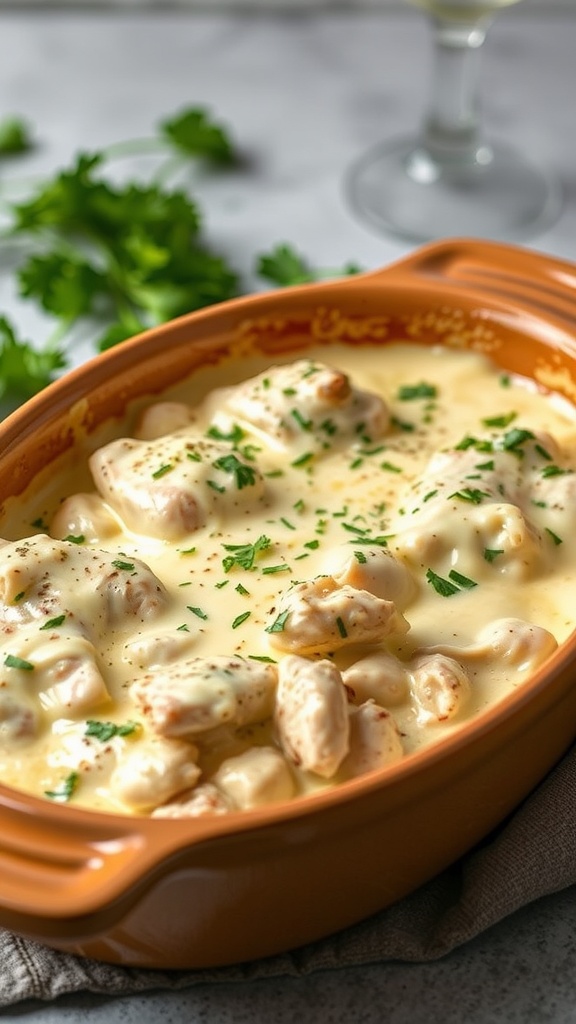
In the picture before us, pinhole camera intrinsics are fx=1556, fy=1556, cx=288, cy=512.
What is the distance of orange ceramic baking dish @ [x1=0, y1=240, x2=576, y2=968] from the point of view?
2.16 meters

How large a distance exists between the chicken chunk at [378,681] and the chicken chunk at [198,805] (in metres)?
0.31

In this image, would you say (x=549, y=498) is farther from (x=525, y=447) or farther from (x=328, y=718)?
(x=328, y=718)

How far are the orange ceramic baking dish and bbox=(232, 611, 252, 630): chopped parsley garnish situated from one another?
1.67 feet

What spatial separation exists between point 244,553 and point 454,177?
84.3 inches

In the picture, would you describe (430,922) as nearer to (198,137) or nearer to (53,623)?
(53,623)

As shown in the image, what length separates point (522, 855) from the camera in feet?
8.63

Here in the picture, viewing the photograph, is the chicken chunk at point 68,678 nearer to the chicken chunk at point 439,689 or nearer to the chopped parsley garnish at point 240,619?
the chopped parsley garnish at point 240,619

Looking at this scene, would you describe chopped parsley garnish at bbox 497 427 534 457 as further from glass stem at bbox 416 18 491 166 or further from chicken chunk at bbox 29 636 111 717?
glass stem at bbox 416 18 491 166

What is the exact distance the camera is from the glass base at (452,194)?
4434 millimetres

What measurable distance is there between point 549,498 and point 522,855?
2.30 ft

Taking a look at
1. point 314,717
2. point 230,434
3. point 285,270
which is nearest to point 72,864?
point 314,717

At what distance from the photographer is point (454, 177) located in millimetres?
4633

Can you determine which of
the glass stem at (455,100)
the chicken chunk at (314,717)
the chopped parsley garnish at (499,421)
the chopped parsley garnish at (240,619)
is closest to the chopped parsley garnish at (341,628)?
the chicken chunk at (314,717)

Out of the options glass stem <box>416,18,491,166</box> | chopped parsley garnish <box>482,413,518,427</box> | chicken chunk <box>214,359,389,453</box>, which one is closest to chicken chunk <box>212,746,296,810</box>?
chicken chunk <box>214,359,389,453</box>
